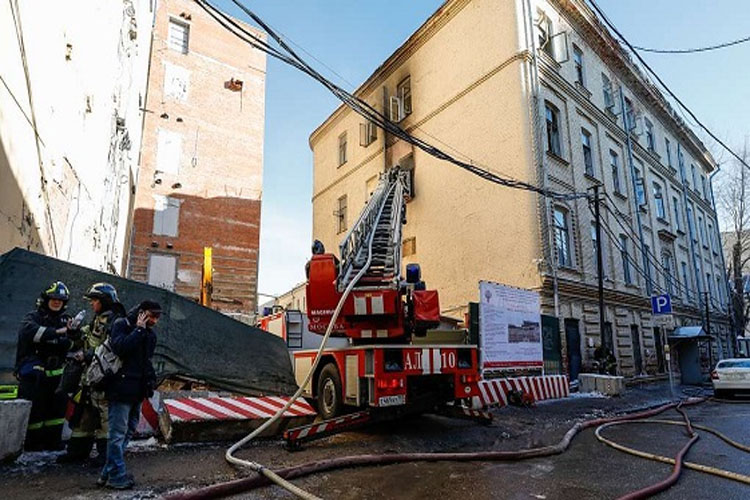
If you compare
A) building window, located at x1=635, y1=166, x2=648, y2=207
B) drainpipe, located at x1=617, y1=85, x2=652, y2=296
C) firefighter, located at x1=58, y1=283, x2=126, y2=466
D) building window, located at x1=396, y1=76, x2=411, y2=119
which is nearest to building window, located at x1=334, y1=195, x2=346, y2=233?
building window, located at x1=396, y1=76, x2=411, y2=119

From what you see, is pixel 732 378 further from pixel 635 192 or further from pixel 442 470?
pixel 442 470

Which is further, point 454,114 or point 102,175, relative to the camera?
point 454,114

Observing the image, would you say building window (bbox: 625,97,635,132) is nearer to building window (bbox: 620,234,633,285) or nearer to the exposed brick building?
building window (bbox: 620,234,633,285)

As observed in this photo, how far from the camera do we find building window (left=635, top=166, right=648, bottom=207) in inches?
910

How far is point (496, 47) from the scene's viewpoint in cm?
1819

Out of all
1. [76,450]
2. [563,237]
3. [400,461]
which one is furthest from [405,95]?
[76,450]

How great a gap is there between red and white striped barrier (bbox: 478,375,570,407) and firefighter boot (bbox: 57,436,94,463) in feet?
24.8

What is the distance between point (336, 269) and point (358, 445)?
2.93 metres

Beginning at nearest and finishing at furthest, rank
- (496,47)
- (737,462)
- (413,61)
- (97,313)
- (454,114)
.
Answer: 1. (97,313)
2. (737,462)
3. (496,47)
4. (454,114)
5. (413,61)

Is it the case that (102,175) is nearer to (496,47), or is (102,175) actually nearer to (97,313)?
(97,313)

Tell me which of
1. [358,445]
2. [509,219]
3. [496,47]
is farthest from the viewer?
[496,47]

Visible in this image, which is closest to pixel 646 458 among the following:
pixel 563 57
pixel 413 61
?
pixel 563 57

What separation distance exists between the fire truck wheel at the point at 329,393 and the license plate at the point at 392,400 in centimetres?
89

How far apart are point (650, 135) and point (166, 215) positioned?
88.8 feet
